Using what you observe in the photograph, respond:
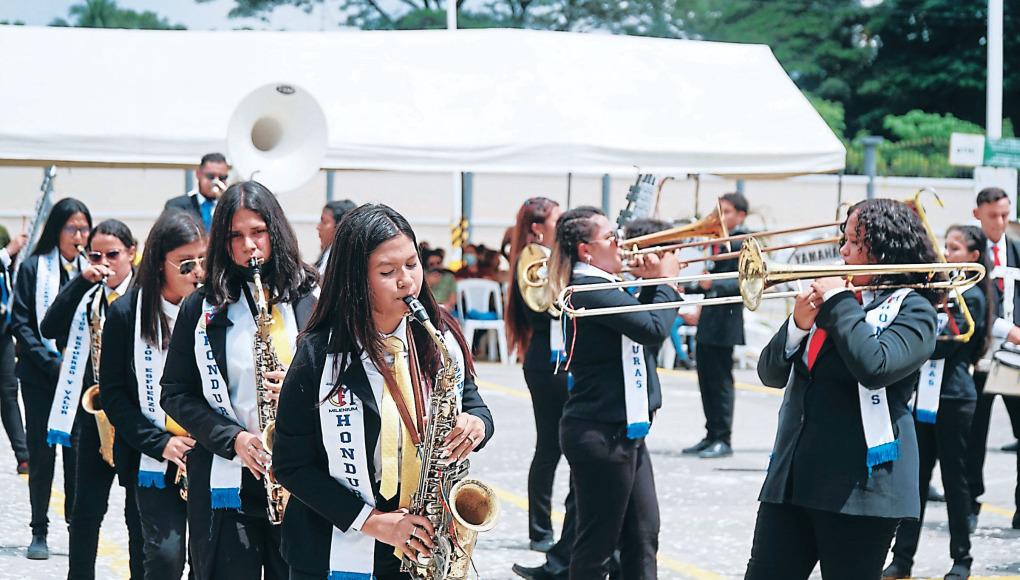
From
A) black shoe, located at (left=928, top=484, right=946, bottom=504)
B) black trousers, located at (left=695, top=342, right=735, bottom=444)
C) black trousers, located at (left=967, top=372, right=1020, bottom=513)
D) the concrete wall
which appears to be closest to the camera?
black trousers, located at (left=967, top=372, right=1020, bottom=513)

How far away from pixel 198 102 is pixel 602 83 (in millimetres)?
3409

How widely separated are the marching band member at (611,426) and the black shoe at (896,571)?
1725 mm

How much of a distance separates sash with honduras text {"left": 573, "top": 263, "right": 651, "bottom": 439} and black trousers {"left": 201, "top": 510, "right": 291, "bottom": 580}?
5.77 feet

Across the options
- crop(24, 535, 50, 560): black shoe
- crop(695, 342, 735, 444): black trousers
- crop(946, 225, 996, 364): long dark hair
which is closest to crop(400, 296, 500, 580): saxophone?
crop(24, 535, 50, 560): black shoe

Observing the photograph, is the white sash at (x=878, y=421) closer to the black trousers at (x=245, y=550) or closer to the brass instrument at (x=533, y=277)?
the black trousers at (x=245, y=550)

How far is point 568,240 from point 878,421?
6.23ft

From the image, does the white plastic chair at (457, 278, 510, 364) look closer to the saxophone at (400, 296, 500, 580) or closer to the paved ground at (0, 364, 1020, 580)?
the paved ground at (0, 364, 1020, 580)

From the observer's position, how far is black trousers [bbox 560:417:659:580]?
5.26 meters

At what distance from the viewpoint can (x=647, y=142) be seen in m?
11.1

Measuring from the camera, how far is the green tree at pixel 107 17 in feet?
114

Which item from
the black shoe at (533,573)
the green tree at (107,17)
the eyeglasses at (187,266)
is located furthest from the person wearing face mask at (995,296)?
the green tree at (107,17)

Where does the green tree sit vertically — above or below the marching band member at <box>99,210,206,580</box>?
above

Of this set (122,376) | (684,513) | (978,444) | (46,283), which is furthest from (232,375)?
(978,444)

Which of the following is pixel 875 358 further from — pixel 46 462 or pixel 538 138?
pixel 538 138
